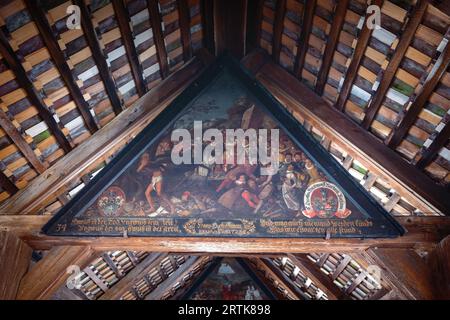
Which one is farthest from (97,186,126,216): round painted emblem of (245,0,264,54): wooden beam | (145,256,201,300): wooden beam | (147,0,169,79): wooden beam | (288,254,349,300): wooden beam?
(145,256,201,300): wooden beam

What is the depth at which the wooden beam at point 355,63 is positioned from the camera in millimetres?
4277

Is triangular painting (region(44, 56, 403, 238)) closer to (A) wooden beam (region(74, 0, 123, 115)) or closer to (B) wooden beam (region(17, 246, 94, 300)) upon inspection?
(B) wooden beam (region(17, 246, 94, 300))

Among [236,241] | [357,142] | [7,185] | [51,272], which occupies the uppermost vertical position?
[357,142]

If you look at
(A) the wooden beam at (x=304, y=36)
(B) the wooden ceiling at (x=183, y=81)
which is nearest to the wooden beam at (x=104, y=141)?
(B) the wooden ceiling at (x=183, y=81)

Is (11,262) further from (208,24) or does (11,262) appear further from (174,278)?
(174,278)

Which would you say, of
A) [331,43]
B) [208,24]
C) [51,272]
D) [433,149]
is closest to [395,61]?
[331,43]

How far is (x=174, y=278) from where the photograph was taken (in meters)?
12.2

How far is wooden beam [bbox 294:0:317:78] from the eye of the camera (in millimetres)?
4648

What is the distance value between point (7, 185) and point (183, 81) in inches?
99.7

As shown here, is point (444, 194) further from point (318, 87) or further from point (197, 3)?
point (197, 3)

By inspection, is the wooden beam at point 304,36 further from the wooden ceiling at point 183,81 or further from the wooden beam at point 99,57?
the wooden beam at point 99,57

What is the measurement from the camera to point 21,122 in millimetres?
4418

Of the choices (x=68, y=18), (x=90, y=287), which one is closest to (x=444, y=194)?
(x=68, y=18)

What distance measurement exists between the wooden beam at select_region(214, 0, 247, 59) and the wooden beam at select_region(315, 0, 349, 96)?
1.12 metres
